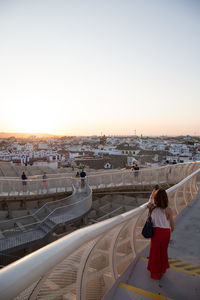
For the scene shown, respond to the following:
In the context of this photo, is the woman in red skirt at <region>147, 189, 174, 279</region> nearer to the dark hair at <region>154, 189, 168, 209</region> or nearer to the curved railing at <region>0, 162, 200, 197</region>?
the dark hair at <region>154, 189, 168, 209</region>

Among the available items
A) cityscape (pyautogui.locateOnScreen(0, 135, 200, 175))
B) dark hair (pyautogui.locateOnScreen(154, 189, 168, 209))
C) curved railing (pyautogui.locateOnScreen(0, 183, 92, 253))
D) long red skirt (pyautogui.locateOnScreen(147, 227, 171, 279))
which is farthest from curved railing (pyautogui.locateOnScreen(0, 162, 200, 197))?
dark hair (pyautogui.locateOnScreen(154, 189, 168, 209))

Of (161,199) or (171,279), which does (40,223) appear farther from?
(161,199)

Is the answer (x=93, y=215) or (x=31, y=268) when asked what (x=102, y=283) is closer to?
(x=31, y=268)

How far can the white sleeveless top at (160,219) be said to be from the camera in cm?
308

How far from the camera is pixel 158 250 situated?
3094mm

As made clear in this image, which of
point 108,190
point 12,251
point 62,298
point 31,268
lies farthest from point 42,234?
point 31,268

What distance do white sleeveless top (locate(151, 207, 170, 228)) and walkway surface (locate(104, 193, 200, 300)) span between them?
2.66ft

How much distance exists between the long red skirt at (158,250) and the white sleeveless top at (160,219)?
6cm

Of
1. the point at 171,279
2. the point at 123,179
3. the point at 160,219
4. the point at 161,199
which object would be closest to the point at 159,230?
the point at 160,219

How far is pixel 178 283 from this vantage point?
310cm

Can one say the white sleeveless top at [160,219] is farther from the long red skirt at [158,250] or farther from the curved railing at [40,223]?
the curved railing at [40,223]

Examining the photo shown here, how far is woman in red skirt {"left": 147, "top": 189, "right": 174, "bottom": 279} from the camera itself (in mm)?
3061

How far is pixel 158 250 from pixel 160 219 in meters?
0.43

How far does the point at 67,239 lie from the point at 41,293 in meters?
0.48
